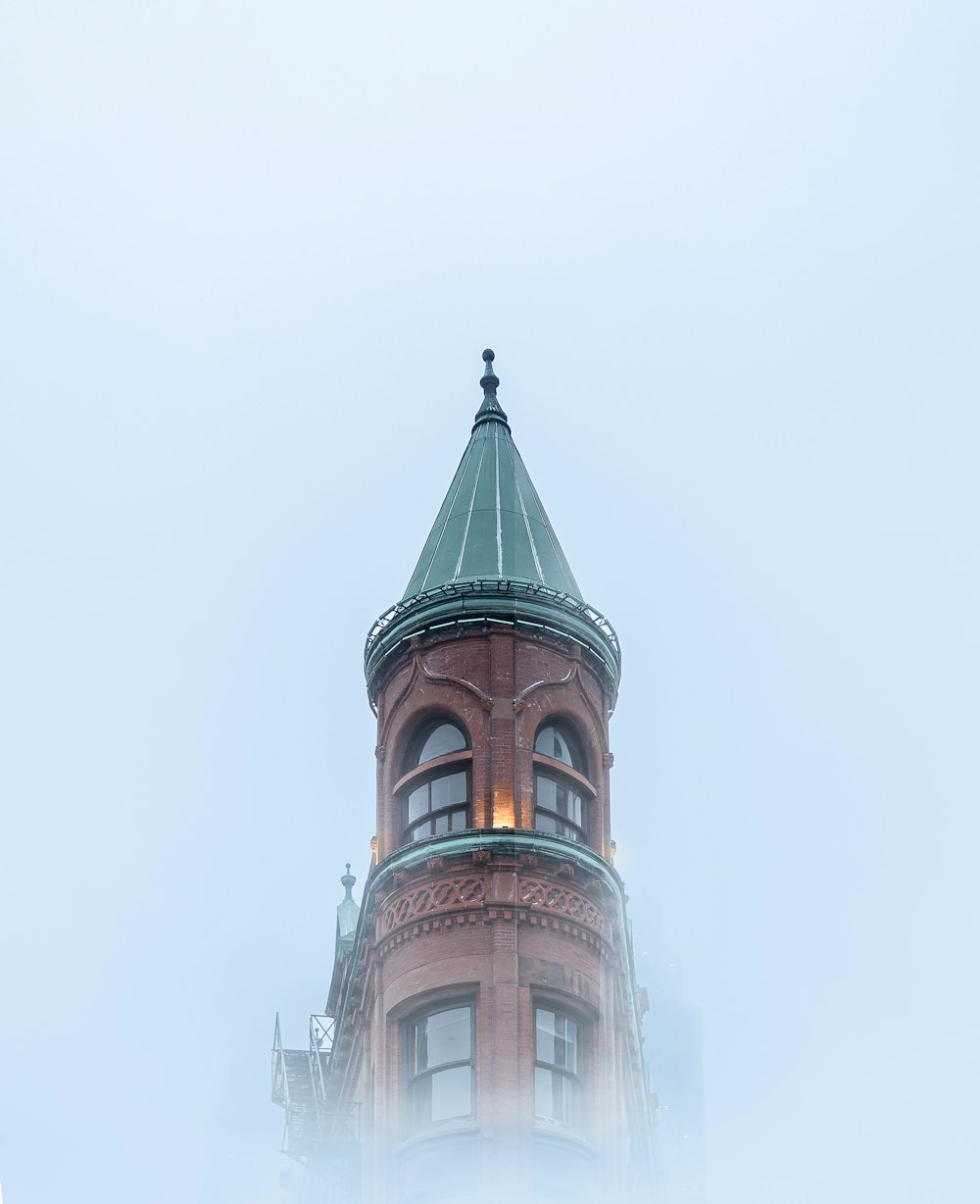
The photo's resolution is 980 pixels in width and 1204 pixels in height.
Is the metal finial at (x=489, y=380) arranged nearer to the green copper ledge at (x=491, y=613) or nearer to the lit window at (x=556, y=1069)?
the green copper ledge at (x=491, y=613)

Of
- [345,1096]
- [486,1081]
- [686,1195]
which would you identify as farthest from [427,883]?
[686,1195]

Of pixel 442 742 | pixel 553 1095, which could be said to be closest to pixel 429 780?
pixel 442 742

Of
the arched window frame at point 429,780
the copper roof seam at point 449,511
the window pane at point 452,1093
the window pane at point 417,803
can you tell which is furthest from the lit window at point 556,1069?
the copper roof seam at point 449,511

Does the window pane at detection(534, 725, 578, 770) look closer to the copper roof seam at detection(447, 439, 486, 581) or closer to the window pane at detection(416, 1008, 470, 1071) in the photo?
the copper roof seam at detection(447, 439, 486, 581)

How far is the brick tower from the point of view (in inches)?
1566

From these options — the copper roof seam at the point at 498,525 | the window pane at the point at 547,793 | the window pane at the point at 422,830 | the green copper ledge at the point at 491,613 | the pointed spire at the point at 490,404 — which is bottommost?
the window pane at the point at 422,830

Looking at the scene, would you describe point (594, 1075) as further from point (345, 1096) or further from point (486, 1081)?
point (345, 1096)

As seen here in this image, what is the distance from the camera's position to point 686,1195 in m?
195

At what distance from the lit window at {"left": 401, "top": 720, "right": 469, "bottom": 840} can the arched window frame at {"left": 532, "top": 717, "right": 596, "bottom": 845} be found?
4.80ft

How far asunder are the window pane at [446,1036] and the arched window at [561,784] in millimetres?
4304

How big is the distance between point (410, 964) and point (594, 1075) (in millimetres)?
4114

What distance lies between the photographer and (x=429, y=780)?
145 feet

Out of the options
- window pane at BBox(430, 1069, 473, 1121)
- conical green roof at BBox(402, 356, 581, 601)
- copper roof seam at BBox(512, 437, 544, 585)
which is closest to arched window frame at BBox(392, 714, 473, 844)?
conical green roof at BBox(402, 356, 581, 601)

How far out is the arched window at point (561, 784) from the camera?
43531mm
